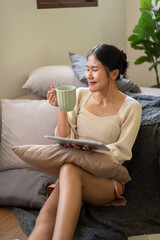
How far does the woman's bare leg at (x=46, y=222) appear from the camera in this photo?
1.39 meters

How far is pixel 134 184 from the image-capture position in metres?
1.81

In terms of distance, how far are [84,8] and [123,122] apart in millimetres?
1776

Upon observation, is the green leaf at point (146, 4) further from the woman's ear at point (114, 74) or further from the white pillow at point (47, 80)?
the woman's ear at point (114, 74)

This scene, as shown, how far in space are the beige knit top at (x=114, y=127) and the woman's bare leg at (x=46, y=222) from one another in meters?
0.32

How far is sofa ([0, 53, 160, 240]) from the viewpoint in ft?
5.18

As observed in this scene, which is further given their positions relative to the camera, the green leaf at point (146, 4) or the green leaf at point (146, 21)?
the green leaf at point (146, 4)

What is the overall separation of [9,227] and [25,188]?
230mm

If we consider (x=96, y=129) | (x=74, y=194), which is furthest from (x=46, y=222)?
(x=96, y=129)

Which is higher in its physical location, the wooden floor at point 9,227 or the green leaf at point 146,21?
the green leaf at point 146,21

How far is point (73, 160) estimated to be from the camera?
1.52m

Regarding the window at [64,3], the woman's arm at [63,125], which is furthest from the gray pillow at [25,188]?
the window at [64,3]

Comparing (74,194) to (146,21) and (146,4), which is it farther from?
(146,4)

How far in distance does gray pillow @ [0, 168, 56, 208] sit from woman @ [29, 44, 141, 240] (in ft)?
0.71

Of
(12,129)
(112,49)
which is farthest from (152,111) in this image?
(12,129)
